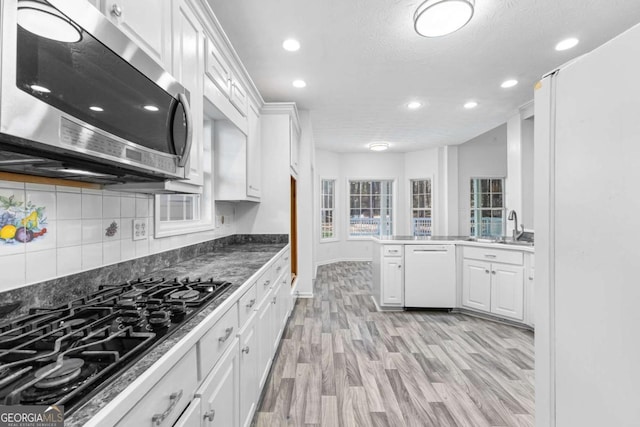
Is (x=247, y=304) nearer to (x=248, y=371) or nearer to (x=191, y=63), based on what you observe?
(x=248, y=371)

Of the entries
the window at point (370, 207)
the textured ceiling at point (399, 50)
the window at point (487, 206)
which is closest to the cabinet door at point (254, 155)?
the textured ceiling at point (399, 50)

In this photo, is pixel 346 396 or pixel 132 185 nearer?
pixel 132 185

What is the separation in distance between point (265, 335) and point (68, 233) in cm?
125

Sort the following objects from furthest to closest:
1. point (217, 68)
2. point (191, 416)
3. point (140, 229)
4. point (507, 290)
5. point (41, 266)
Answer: point (507, 290), point (217, 68), point (140, 229), point (41, 266), point (191, 416)

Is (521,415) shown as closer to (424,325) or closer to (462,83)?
(424,325)

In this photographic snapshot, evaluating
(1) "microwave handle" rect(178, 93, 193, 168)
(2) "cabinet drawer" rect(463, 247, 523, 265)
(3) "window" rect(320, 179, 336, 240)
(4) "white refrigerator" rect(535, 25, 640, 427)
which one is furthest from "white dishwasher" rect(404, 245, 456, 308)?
(3) "window" rect(320, 179, 336, 240)

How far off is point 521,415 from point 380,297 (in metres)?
1.97

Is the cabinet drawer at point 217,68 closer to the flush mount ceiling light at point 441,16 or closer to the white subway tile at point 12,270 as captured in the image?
the white subway tile at point 12,270

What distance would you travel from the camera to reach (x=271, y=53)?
9.00ft

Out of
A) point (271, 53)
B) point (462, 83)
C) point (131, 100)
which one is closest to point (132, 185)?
point (131, 100)

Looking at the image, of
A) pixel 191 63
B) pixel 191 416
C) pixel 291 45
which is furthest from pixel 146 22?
pixel 291 45

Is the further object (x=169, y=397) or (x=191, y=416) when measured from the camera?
(x=191, y=416)

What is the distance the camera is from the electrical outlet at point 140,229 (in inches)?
65.7

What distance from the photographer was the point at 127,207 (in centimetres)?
161
